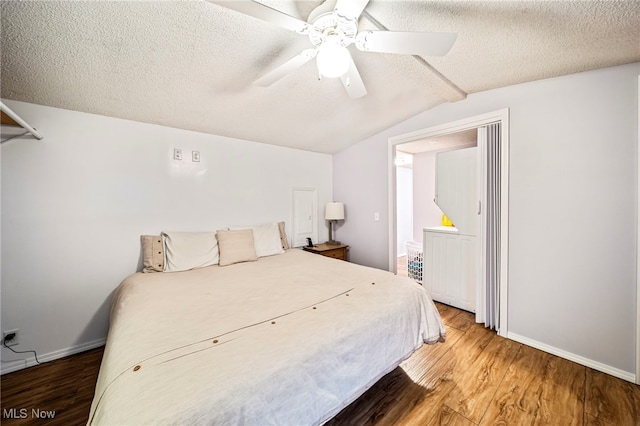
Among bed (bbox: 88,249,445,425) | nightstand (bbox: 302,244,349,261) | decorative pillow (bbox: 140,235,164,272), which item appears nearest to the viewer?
bed (bbox: 88,249,445,425)

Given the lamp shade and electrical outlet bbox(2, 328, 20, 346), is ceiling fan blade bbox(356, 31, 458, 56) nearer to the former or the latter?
the lamp shade

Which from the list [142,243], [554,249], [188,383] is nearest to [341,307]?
[188,383]

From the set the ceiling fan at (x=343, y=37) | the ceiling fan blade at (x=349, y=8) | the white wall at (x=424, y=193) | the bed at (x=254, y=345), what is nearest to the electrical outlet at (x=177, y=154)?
the bed at (x=254, y=345)

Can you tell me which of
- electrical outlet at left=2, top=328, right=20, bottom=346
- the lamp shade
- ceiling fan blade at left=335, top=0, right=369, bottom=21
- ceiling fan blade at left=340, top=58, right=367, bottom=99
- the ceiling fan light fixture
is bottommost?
electrical outlet at left=2, top=328, right=20, bottom=346

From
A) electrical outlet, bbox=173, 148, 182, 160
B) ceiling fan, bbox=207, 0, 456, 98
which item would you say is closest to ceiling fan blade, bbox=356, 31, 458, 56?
ceiling fan, bbox=207, 0, 456, 98

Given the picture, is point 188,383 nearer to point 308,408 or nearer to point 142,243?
point 308,408

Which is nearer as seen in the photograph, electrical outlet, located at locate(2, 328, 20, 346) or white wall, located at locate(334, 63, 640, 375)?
white wall, located at locate(334, 63, 640, 375)

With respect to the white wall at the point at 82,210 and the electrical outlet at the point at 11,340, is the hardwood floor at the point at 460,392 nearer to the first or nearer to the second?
the electrical outlet at the point at 11,340

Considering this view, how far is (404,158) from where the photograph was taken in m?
4.91

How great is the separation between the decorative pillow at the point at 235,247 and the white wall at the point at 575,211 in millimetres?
2678

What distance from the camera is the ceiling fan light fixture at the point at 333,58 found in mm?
1247

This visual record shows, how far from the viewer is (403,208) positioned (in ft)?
18.9

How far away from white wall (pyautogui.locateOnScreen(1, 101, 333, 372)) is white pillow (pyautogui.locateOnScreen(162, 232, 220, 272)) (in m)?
0.25

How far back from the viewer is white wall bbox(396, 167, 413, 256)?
5.66 meters
